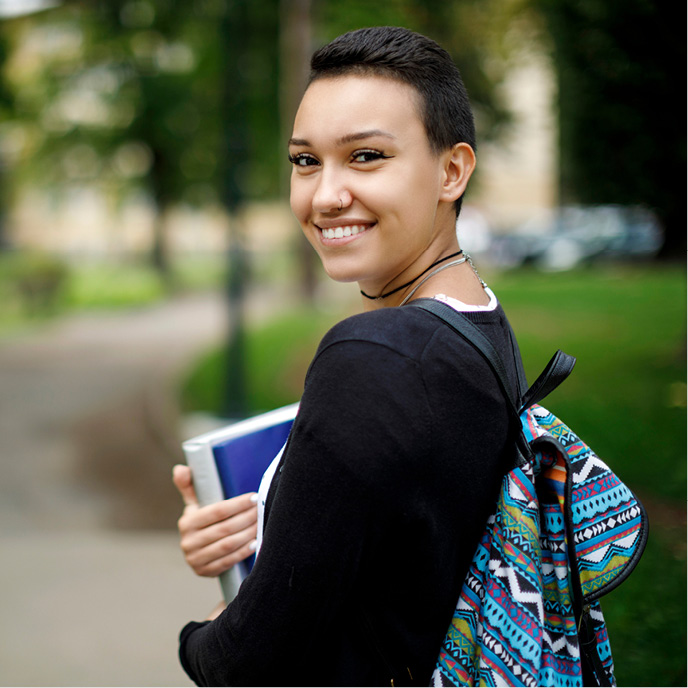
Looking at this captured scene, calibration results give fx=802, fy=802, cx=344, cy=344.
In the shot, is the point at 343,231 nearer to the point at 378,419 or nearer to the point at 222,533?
the point at 378,419

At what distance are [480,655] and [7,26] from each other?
19.0 m

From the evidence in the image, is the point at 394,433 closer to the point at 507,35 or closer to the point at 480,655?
the point at 480,655

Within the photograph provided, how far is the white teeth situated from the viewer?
1.34 m

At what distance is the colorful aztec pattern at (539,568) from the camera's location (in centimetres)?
121

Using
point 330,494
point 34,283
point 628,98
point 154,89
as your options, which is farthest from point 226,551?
point 154,89

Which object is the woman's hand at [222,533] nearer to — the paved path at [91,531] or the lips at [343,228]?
the lips at [343,228]

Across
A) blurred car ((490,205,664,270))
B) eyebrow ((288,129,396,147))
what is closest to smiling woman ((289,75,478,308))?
eyebrow ((288,129,396,147))

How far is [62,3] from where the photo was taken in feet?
40.2

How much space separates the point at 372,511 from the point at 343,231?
48 cm

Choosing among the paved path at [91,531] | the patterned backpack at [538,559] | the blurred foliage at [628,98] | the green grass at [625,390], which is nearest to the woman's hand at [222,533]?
the patterned backpack at [538,559]

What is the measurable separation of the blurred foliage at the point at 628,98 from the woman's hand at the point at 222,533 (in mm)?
6197

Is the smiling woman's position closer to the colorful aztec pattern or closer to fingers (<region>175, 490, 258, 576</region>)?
the colorful aztec pattern

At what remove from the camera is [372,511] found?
111cm

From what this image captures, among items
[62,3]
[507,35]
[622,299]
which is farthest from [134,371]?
[507,35]
